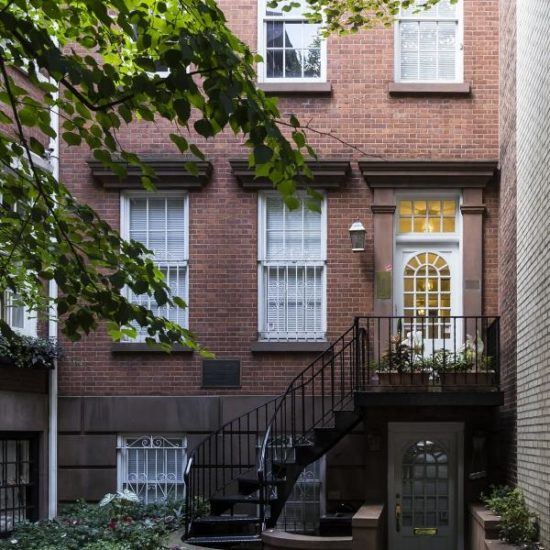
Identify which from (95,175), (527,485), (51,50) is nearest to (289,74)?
(95,175)

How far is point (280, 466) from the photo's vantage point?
15.7 metres

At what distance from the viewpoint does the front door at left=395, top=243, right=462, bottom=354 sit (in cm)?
1720

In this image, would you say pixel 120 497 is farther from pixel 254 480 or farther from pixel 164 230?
pixel 164 230

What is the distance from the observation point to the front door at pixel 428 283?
17.2 meters

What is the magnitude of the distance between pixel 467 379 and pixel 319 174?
3.51 meters

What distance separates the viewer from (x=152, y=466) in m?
17.2

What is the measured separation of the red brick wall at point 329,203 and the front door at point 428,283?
50 centimetres

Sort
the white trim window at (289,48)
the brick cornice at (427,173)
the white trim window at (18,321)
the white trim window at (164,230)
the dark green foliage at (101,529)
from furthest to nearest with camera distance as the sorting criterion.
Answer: the white trim window at (289,48), the white trim window at (164,230), the brick cornice at (427,173), the white trim window at (18,321), the dark green foliage at (101,529)

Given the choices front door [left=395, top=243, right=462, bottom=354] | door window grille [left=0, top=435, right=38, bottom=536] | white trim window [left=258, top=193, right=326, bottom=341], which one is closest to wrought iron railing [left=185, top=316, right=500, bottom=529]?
front door [left=395, top=243, right=462, bottom=354]

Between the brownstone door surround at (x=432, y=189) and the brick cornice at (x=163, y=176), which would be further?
the brick cornice at (x=163, y=176)

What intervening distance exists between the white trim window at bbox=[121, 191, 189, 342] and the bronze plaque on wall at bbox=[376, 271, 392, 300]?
2.69 meters

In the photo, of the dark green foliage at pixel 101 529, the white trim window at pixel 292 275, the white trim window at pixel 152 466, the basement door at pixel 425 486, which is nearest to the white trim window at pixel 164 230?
the white trim window at pixel 292 275

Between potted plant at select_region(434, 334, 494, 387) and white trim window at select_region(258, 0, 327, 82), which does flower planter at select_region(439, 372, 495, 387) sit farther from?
white trim window at select_region(258, 0, 327, 82)

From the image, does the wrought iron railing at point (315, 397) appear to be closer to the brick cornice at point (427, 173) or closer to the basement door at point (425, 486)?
the basement door at point (425, 486)
